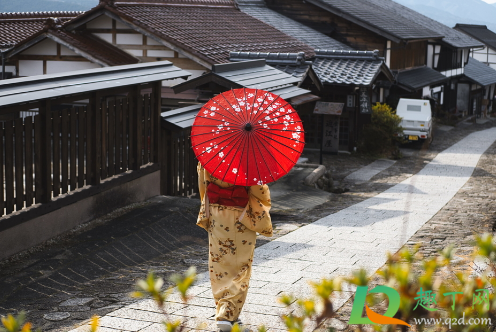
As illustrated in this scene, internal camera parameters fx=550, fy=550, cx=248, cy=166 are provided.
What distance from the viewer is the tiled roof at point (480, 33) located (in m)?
47.6

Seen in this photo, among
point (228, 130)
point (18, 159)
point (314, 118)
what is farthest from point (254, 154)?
point (314, 118)

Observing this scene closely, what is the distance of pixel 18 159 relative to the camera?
255 inches

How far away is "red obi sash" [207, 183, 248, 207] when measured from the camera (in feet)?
15.0

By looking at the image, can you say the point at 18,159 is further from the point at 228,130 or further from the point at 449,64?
the point at 449,64

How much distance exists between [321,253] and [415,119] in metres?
18.3

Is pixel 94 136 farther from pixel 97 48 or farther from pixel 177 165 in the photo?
pixel 97 48

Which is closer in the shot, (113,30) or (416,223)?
(416,223)

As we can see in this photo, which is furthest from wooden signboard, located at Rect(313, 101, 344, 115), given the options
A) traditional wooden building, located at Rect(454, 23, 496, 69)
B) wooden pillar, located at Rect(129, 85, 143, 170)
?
traditional wooden building, located at Rect(454, 23, 496, 69)

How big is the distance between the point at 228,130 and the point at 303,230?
441 cm

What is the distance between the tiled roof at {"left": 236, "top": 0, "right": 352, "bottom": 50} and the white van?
4.35 m

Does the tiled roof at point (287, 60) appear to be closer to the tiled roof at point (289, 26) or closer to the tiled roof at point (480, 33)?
the tiled roof at point (289, 26)

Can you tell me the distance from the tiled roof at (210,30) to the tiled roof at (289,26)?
2.19m

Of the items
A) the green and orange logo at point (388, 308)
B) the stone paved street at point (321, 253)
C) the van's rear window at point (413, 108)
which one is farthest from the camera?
the van's rear window at point (413, 108)

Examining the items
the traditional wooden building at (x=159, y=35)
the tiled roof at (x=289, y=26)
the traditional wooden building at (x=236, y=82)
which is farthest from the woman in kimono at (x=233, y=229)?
the tiled roof at (x=289, y=26)
